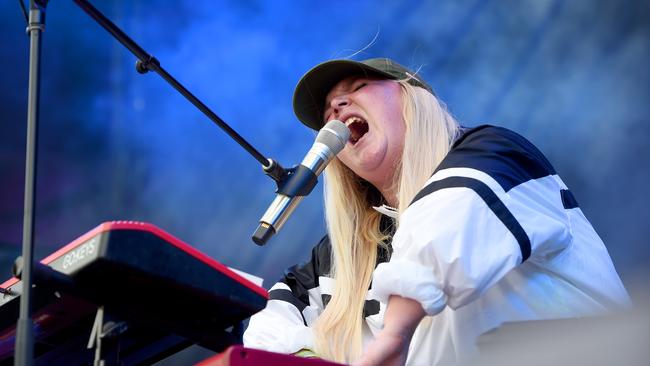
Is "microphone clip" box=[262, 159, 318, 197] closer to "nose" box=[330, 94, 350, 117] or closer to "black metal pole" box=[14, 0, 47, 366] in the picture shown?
"black metal pole" box=[14, 0, 47, 366]

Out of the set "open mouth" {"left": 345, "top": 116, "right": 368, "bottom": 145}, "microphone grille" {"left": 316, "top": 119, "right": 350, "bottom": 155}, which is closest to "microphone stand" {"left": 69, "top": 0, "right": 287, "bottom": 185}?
"microphone grille" {"left": 316, "top": 119, "right": 350, "bottom": 155}

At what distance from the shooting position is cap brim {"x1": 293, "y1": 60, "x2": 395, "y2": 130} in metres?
2.32

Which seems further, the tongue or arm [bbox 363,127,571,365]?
the tongue

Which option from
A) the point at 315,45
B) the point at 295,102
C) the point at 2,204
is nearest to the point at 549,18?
the point at 315,45

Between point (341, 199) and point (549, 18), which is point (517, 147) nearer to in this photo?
point (341, 199)

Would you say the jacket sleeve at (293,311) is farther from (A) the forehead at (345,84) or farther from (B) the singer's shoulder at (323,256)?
(A) the forehead at (345,84)

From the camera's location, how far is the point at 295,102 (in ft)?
7.99

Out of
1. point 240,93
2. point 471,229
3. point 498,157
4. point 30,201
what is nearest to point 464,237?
point 471,229

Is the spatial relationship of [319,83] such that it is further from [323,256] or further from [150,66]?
[150,66]

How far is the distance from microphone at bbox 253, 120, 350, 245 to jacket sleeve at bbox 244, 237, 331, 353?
0.49 m

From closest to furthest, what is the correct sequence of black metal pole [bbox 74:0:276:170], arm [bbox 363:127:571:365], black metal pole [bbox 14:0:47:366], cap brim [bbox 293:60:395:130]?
black metal pole [bbox 14:0:47:366], arm [bbox 363:127:571:365], black metal pole [bbox 74:0:276:170], cap brim [bbox 293:60:395:130]

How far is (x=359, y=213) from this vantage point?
2391 millimetres

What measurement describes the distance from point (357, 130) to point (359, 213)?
0.25 m

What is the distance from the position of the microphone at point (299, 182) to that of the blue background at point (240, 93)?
5.05 feet
